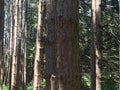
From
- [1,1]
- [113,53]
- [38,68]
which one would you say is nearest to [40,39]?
[38,68]

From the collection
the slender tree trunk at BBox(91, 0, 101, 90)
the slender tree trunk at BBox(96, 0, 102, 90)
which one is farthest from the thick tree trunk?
the slender tree trunk at BBox(91, 0, 101, 90)

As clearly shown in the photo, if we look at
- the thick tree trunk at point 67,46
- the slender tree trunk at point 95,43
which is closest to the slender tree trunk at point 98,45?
the slender tree trunk at point 95,43

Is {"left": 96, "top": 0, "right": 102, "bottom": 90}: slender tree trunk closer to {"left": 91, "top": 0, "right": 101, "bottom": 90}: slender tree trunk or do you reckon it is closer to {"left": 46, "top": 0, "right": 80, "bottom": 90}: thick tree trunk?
{"left": 91, "top": 0, "right": 101, "bottom": 90}: slender tree trunk

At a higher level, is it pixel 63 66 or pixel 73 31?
pixel 73 31

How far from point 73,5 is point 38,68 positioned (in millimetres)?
5978

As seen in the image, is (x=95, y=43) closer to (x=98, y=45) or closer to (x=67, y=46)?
(x=98, y=45)

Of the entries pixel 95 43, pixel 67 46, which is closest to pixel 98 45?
pixel 95 43

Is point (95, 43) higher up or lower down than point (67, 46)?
lower down

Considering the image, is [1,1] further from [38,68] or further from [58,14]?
[58,14]

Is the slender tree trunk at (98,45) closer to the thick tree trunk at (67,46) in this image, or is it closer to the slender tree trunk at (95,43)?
the slender tree trunk at (95,43)

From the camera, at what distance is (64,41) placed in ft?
10.8

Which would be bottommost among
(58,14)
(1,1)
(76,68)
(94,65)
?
(94,65)

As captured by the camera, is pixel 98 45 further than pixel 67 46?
Yes

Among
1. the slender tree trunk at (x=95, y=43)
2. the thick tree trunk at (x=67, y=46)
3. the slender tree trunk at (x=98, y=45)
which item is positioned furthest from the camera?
the slender tree trunk at (x=95, y=43)
